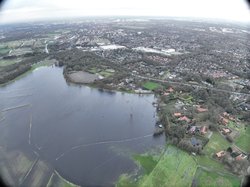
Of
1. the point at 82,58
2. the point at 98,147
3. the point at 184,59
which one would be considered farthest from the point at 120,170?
the point at 184,59

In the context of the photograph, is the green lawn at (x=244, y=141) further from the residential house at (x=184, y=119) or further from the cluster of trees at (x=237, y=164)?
the residential house at (x=184, y=119)

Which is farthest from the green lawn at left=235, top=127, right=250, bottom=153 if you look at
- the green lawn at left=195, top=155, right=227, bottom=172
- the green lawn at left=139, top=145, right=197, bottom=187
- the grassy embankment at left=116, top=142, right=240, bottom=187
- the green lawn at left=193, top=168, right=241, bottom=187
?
the green lawn at left=139, top=145, right=197, bottom=187

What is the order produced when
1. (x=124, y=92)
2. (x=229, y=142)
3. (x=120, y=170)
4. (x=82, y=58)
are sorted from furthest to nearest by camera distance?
(x=82, y=58) → (x=124, y=92) → (x=229, y=142) → (x=120, y=170)

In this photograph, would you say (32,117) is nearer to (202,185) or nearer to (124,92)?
(124,92)

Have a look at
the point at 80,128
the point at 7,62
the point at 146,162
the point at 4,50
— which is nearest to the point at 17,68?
the point at 7,62

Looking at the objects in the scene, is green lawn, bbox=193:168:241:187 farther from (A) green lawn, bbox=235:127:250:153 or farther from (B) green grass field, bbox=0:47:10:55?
(B) green grass field, bbox=0:47:10:55

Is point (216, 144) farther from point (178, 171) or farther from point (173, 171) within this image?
point (173, 171)
